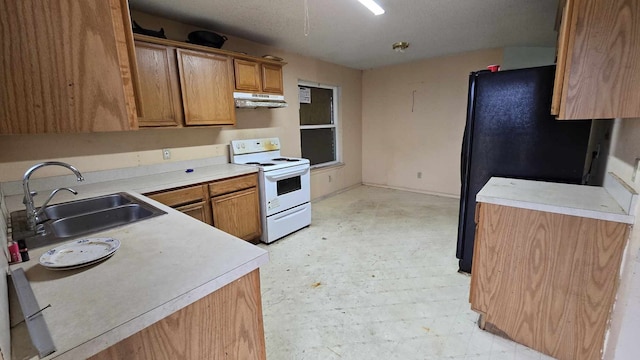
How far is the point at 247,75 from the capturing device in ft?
9.89

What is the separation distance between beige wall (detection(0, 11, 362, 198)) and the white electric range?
179mm

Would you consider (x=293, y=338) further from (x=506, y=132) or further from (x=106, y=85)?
(x=506, y=132)

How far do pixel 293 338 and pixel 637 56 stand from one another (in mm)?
2201

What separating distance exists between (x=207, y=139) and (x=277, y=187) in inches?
37.6

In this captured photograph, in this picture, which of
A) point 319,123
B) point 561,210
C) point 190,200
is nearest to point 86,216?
point 190,200

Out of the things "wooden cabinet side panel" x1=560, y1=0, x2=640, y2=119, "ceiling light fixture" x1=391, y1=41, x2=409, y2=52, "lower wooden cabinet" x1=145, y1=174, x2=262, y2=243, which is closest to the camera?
"wooden cabinet side panel" x1=560, y1=0, x2=640, y2=119

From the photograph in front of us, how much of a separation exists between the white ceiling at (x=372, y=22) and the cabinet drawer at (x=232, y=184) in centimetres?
156

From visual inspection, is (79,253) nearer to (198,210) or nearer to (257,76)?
(198,210)

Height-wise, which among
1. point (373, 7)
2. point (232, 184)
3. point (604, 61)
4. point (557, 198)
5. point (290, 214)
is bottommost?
point (290, 214)

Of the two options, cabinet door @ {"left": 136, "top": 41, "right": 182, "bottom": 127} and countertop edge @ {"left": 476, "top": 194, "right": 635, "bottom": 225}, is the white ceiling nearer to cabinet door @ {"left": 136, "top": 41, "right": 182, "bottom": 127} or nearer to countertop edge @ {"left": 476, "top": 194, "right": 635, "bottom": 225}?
cabinet door @ {"left": 136, "top": 41, "right": 182, "bottom": 127}

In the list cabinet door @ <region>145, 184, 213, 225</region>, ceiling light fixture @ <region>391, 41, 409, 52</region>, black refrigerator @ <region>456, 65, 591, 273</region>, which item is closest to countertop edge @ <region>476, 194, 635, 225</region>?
black refrigerator @ <region>456, 65, 591, 273</region>

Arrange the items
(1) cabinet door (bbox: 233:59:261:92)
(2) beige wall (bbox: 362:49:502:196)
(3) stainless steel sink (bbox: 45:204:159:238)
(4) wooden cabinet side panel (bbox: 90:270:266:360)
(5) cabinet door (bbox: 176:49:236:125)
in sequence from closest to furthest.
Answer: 1. (4) wooden cabinet side panel (bbox: 90:270:266:360)
2. (3) stainless steel sink (bbox: 45:204:159:238)
3. (5) cabinet door (bbox: 176:49:236:125)
4. (1) cabinet door (bbox: 233:59:261:92)
5. (2) beige wall (bbox: 362:49:502:196)

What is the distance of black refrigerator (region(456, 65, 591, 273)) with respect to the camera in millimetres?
1857

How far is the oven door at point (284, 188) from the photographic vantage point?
2.97 meters
